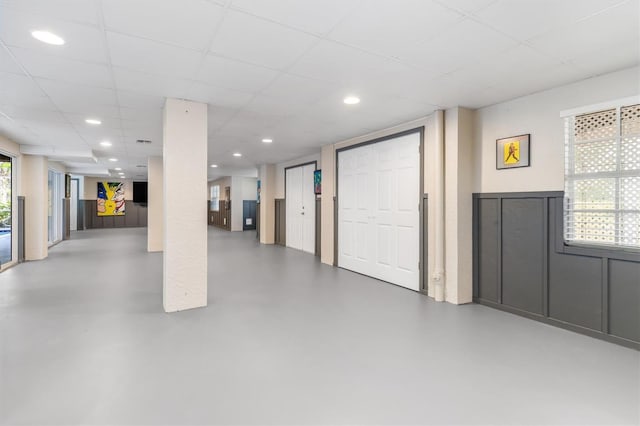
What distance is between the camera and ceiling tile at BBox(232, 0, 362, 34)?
2014 millimetres

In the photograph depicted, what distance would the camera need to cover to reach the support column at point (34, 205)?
709cm

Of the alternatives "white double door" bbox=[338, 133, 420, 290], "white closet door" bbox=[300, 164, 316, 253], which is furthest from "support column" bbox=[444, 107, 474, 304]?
"white closet door" bbox=[300, 164, 316, 253]

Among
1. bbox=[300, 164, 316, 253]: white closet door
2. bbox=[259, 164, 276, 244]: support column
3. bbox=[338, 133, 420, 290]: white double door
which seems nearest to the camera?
bbox=[338, 133, 420, 290]: white double door

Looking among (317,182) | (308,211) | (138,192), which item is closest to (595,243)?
(317,182)

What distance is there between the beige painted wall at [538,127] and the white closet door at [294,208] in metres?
5.34

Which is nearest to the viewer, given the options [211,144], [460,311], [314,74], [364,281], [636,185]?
[636,185]

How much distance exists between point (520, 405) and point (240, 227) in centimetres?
1334

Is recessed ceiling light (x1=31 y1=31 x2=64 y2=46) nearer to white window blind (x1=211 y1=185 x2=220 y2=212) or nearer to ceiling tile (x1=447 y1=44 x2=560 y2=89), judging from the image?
ceiling tile (x1=447 y1=44 x2=560 y2=89)

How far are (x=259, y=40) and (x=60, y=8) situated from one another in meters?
1.24

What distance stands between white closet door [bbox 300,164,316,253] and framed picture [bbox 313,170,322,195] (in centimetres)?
20

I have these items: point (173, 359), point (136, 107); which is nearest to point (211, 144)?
point (136, 107)

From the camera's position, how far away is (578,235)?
10.8ft

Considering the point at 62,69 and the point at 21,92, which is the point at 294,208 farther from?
the point at 62,69

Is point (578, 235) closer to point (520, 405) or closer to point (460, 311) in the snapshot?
point (460, 311)
